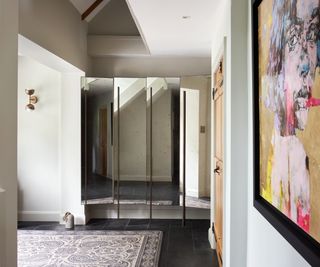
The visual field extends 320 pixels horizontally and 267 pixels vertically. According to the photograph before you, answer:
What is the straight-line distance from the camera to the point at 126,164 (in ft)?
15.9

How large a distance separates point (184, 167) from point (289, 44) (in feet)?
11.8

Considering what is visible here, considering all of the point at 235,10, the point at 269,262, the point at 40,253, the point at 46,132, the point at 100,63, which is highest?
the point at 100,63

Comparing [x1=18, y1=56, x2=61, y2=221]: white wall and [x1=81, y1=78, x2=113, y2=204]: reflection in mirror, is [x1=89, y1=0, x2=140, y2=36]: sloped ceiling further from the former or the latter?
[x1=18, y1=56, x2=61, y2=221]: white wall

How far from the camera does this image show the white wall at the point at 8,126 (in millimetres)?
1277

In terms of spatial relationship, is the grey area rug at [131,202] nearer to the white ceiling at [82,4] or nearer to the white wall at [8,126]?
the white ceiling at [82,4]

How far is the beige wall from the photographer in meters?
2.84

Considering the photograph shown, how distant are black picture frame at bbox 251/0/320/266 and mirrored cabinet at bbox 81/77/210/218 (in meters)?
2.98

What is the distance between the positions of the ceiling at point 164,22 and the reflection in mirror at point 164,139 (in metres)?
0.55

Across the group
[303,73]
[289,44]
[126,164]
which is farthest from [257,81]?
[126,164]

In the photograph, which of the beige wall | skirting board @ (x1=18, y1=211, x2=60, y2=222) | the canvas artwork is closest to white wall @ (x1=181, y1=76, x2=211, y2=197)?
the beige wall

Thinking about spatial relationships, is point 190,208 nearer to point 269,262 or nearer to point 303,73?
point 269,262

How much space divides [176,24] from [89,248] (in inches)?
103

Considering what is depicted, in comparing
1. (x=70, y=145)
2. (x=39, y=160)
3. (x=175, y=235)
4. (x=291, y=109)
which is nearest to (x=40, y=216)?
(x=39, y=160)

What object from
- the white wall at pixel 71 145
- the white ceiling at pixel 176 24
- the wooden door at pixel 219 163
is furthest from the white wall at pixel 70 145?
the wooden door at pixel 219 163
